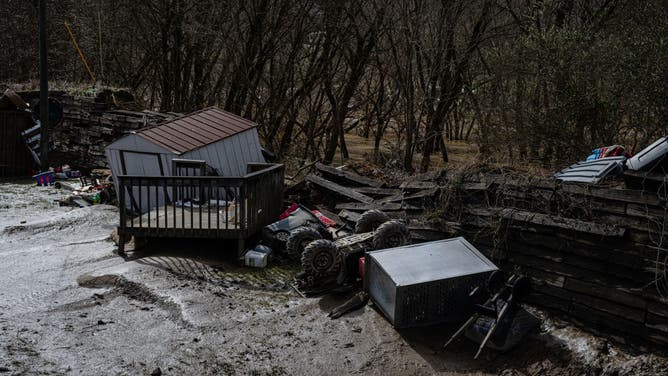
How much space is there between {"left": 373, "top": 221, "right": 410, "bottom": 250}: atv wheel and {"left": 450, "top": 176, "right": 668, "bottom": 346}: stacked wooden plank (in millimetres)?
1003

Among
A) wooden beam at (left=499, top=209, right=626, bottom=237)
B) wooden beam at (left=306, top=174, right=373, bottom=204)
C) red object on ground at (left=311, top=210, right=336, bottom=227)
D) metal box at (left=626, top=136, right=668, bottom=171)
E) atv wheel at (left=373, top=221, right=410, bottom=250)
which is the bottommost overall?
red object on ground at (left=311, top=210, right=336, bottom=227)

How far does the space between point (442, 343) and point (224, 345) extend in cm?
272

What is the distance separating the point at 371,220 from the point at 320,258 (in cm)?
152

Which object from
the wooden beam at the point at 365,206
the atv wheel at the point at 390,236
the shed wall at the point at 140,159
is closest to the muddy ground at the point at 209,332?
the atv wheel at the point at 390,236

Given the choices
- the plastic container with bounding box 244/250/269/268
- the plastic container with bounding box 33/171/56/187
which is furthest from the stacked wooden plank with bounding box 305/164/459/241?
the plastic container with bounding box 33/171/56/187

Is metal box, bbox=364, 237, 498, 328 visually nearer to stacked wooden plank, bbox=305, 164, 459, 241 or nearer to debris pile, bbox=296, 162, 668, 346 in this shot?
debris pile, bbox=296, 162, 668, 346

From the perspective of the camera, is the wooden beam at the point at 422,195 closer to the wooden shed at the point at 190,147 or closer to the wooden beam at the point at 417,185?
the wooden beam at the point at 417,185

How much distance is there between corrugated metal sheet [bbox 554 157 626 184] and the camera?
8.38 m

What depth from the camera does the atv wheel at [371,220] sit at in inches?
400

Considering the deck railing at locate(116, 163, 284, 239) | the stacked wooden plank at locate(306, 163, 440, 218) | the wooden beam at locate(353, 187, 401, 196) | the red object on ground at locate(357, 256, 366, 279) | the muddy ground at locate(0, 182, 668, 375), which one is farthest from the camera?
the wooden beam at locate(353, 187, 401, 196)

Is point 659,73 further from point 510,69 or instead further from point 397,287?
point 397,287

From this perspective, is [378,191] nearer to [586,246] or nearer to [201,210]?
[201,210]

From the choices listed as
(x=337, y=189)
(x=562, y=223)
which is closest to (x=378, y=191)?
(x=337, y=189)

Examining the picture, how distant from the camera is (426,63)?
1688 cm
